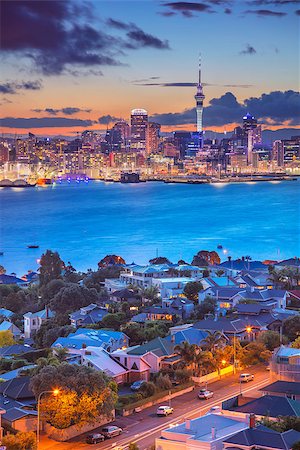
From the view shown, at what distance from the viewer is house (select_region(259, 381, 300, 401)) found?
5070mm

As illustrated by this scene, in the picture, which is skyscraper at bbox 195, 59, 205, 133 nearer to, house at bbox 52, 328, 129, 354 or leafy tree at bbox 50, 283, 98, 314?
leafy tree at bbox 50, 283, 98, 314

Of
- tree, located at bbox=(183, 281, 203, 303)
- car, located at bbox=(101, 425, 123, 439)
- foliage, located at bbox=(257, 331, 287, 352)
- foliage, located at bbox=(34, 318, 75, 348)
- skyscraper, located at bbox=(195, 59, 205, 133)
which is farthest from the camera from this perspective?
skyscraper, located at bbox=(195, 59, 205, 133)

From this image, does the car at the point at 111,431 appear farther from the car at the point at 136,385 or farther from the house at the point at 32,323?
the house at the point at 32,323

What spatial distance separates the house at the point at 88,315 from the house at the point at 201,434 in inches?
168

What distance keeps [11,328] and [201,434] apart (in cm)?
525

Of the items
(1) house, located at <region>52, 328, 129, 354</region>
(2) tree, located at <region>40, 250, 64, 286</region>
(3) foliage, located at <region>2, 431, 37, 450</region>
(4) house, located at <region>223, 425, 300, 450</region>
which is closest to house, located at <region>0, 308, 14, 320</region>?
(2) tree, located at <region>40, 250, 64, 286</region>

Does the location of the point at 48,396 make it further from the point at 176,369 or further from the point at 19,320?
the point at 19,320

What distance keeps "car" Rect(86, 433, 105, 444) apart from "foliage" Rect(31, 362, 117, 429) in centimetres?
15

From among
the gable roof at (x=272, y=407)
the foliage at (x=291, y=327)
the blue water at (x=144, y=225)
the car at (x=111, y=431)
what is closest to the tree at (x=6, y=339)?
the foliage at (x=291, y=327)

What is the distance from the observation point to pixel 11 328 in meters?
9.03

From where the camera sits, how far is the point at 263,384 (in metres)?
5.88

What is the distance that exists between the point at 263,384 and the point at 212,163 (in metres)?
58.6

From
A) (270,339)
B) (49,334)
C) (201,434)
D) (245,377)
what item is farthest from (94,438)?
(49,334)

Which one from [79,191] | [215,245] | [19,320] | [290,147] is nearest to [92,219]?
[215,245]
